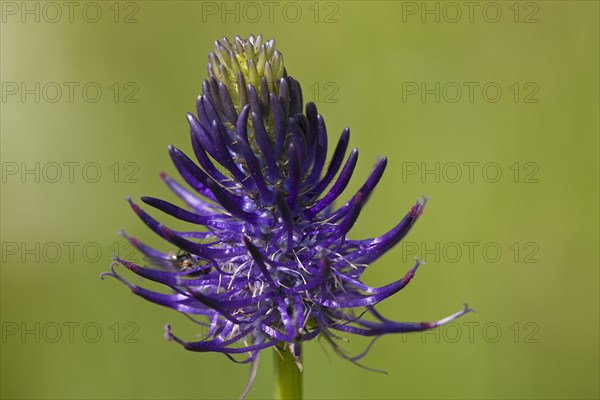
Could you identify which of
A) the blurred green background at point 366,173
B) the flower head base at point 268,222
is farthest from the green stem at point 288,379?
the blurred green background at point 366,173

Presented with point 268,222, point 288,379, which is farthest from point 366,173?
point 288,379

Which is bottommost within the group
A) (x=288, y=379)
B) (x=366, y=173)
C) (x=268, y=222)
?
(x=288, y=379)

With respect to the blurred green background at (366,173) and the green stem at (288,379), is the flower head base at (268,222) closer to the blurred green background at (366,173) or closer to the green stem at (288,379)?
the green stem at (288,379)

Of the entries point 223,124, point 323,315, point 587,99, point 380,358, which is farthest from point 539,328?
point 223,124

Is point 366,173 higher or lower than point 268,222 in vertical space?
higher

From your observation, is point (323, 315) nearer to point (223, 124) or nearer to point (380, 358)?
point (223, 124)

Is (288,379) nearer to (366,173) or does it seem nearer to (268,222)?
(268,222)
